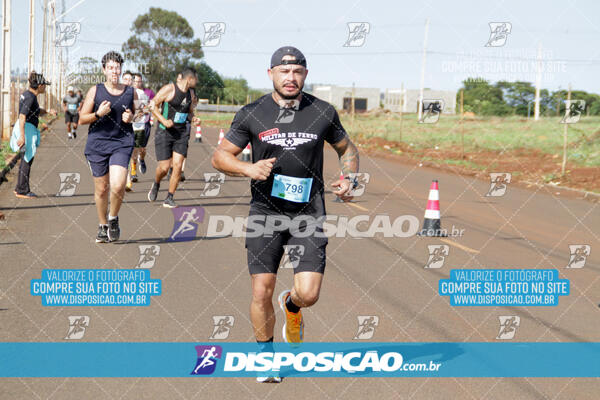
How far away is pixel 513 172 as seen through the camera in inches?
938

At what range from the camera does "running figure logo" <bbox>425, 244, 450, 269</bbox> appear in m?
9.17

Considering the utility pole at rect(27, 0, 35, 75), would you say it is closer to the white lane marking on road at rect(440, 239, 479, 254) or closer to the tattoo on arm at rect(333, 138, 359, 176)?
the white lane marking on road at rect(440, 239, 479, 254)

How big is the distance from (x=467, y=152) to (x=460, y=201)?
15602mm

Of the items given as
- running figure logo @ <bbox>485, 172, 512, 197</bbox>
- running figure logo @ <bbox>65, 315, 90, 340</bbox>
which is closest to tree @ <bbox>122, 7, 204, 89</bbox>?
running figure logo @ <bbox>485, 172, 512, 197</bbox>

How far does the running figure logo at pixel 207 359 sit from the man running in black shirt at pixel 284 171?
1.33 ft

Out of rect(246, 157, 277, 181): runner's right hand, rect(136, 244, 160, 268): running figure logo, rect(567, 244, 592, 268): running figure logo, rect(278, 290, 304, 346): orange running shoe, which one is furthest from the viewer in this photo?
rect(567, 244, 592, 268): running figure logo

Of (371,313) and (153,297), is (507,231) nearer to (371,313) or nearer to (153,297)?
(371,313)

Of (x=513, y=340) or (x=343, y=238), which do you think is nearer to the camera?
(x=513, y=340)

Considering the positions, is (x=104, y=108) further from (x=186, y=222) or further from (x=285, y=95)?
(x=285, y=95)

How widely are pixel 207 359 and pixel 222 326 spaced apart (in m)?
0.79

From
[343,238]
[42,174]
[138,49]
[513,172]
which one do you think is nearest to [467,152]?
[513,172]

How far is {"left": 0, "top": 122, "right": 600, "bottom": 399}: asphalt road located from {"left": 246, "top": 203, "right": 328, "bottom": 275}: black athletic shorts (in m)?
0.77

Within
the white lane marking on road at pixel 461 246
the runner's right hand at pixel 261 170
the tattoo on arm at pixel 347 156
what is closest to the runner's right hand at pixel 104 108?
the tattoo on arm at pixel 347 156

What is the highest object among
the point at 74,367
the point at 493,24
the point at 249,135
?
the point at 493,24
